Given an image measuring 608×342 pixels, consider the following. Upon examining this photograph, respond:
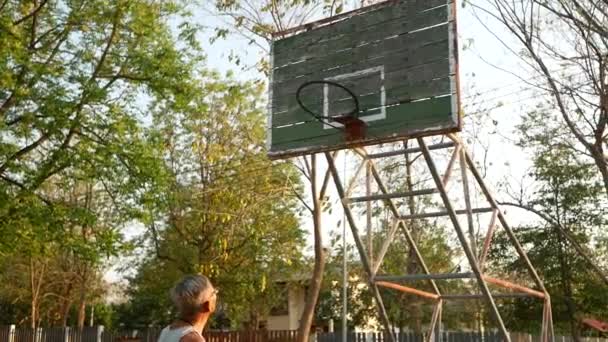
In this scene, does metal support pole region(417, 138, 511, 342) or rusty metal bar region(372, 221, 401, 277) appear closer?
metal support pole region(417, 138, 511, 342)

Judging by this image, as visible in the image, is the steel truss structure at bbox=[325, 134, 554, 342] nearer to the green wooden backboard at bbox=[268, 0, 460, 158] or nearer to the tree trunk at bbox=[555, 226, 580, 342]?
the green wooden backboard at bbox=[268, 0, 460, 158]

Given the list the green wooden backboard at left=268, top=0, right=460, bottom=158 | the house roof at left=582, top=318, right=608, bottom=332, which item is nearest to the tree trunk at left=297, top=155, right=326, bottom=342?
the green wooden backboard at left=268, top=0, right=460, bottom=158

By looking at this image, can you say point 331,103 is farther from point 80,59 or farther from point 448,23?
point 80,59

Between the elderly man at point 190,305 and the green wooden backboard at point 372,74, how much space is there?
389cm

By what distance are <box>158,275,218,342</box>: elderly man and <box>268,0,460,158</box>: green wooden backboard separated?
3.89 meters

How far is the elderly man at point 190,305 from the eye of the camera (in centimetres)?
326

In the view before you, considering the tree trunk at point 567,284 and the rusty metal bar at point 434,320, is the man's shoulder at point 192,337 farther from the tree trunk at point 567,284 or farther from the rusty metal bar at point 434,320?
the tree trunk at point 567,284

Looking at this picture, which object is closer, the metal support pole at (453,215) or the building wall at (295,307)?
the metal support pole at (453,215)

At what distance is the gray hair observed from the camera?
10.7 feet

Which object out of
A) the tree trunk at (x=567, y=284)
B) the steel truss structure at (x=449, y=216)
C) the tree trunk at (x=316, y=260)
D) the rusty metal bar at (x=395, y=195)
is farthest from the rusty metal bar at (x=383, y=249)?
the tree trunk at (x=567, y=284)

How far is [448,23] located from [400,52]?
60 cm

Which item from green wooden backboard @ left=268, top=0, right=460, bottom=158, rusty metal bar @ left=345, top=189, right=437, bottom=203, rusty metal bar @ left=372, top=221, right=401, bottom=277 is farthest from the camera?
rusty metal bar @ left=372, top=221, right=401, bottom=277

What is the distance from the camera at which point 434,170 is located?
6.62m

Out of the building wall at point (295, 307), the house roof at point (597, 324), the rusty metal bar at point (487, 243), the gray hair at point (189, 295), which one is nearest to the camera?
the gray hair at point (189, 295)
